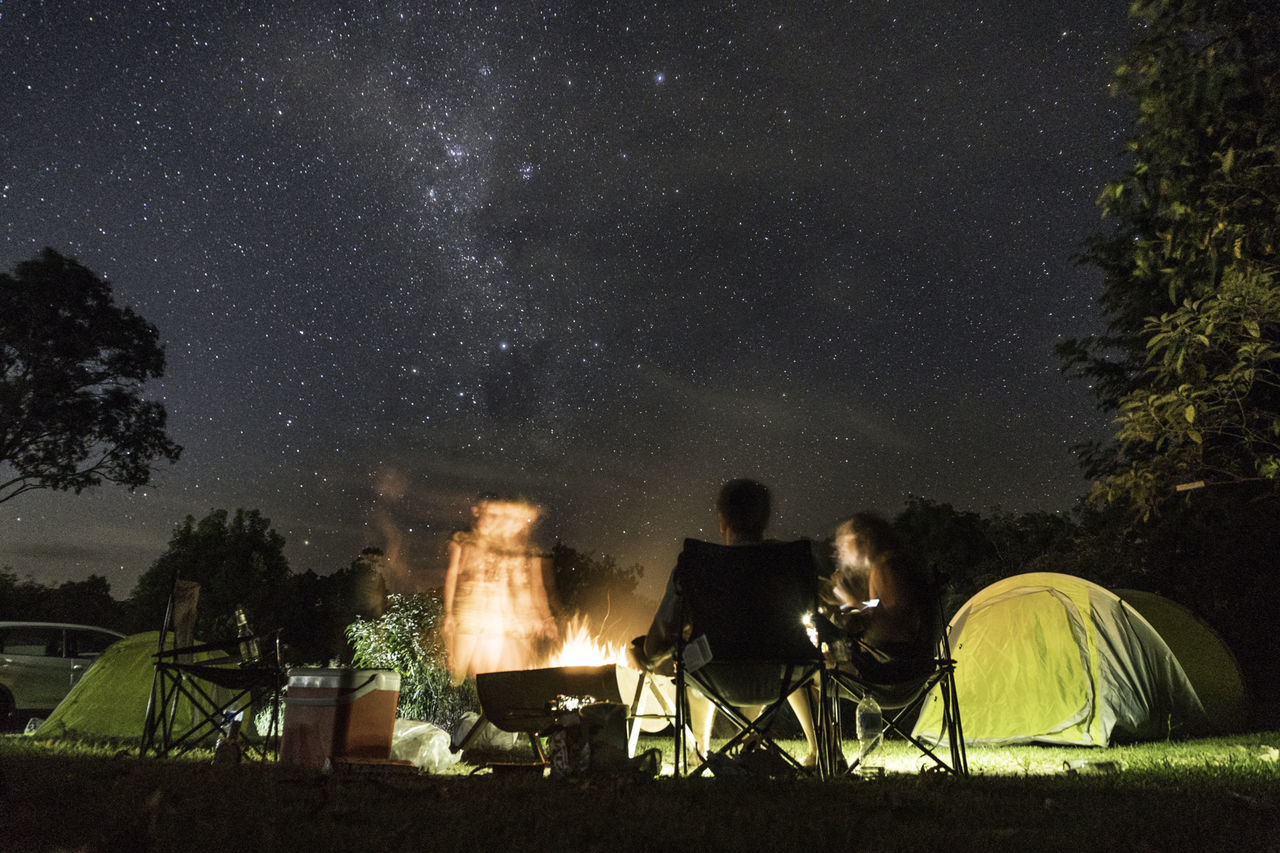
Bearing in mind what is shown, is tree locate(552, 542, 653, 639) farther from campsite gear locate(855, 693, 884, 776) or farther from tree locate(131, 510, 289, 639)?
campsite gear locate(855, 693, 884, 776)

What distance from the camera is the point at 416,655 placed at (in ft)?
26.3

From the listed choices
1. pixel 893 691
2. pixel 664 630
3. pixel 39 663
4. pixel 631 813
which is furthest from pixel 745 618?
pixel 39 663

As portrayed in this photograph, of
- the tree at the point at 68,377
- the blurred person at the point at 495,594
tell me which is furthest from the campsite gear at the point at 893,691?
the tree at the point at 68,377

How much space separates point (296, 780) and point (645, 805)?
64.0 inches

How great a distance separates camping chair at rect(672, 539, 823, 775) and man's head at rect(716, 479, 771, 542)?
752mm

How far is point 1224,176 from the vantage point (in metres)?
6.46

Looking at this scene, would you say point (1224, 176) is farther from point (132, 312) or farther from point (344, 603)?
point (344, 603)

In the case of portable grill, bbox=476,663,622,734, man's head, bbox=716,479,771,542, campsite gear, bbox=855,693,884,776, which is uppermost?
man's head, bbox=716,479,771,542

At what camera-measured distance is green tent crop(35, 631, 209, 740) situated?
7.45m

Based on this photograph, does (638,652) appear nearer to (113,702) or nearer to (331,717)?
(331,717)

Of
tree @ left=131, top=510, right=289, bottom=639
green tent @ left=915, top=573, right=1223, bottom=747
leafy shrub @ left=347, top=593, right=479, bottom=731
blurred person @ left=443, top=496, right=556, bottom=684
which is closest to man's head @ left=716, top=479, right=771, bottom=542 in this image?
green tent @ left=915, top=573, right=1223, bottom=747

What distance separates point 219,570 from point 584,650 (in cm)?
2885

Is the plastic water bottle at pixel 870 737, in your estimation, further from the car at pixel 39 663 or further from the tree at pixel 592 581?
the tree at pixel 592 581

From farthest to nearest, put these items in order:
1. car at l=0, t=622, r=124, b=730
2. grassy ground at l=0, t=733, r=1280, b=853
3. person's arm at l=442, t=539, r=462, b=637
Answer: car at l=0, t=622, r=124, b=730, person's arm at l=442, t=539, r=462, b=637, grassy ground at l=0, t=733, r=1280, b=853
